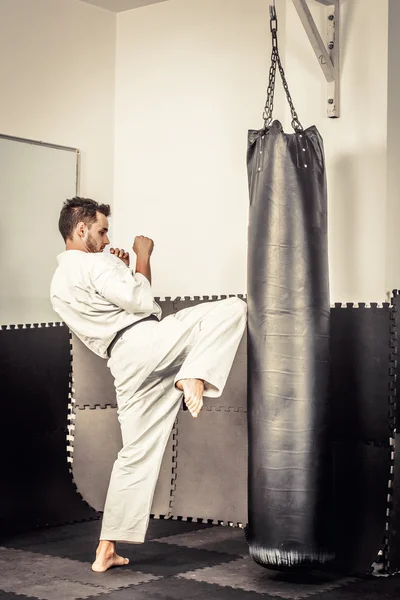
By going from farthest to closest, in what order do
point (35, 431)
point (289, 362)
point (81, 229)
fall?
point (35, 431) → point (81, 229) → point (289, 362)

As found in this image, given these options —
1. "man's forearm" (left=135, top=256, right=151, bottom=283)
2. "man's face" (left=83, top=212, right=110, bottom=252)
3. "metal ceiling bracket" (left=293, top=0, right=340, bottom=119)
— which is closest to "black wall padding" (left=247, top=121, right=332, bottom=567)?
"metal ceiling bracket" (left=293, top=0, right=340, bottom=119)

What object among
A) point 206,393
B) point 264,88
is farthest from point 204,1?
point 206,393

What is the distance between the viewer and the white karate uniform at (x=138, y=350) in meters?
3.56

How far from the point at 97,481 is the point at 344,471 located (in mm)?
1489

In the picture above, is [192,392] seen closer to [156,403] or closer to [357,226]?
[156,403]

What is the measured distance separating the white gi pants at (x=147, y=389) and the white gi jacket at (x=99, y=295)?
0.09 metres

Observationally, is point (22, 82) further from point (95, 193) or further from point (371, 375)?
point (371, 375)

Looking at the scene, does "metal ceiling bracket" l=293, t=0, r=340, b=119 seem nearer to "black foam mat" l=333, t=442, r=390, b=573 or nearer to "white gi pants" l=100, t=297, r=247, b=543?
"white gi pants" l=100, t=297, r=247, b=543

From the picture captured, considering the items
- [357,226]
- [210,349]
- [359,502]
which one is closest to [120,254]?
[210,349]

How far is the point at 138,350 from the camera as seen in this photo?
3.67m

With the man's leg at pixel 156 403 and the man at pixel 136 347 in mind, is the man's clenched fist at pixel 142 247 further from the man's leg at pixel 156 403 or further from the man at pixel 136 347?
the man's leg at pixel 156 403

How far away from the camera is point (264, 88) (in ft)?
14.5

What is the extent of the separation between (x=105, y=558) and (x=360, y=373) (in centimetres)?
131

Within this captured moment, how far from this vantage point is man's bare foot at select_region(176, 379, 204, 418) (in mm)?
3367
